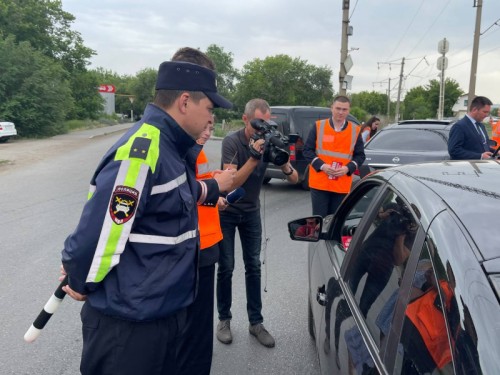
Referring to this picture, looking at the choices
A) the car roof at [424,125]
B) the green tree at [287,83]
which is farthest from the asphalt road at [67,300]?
the green tree at [287,83]

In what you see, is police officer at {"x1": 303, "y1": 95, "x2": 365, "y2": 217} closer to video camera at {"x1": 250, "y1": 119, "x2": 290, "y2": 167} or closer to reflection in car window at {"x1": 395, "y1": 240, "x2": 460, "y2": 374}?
video camera at {"x1": 250, "y1": 119, "x2": 290, "y2": 167}

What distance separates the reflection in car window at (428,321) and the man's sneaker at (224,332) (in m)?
2.43

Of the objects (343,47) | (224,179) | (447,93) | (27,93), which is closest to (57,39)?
(27,93)

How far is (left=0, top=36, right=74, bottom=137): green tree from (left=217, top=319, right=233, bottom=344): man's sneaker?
83.1 feet

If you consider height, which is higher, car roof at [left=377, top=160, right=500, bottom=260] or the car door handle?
car roof at [left=377, top=160, right=500, bottom=260]

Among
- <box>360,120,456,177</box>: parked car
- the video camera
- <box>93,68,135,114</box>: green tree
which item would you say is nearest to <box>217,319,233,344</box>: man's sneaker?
the video camera

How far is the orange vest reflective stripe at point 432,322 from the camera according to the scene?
1.31 meters

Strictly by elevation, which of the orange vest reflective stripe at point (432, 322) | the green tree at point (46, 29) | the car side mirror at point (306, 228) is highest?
the green tree at point (46, 29)

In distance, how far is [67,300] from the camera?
175 inches

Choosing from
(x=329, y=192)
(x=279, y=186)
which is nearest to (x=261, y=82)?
(x=279, y=186)

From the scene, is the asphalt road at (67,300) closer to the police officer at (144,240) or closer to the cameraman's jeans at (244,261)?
the cameraman's jeans at (244,261)

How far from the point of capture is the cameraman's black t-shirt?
366cm

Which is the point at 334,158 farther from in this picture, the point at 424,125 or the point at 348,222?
the point at 424,125

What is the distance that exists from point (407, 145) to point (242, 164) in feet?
18.0
